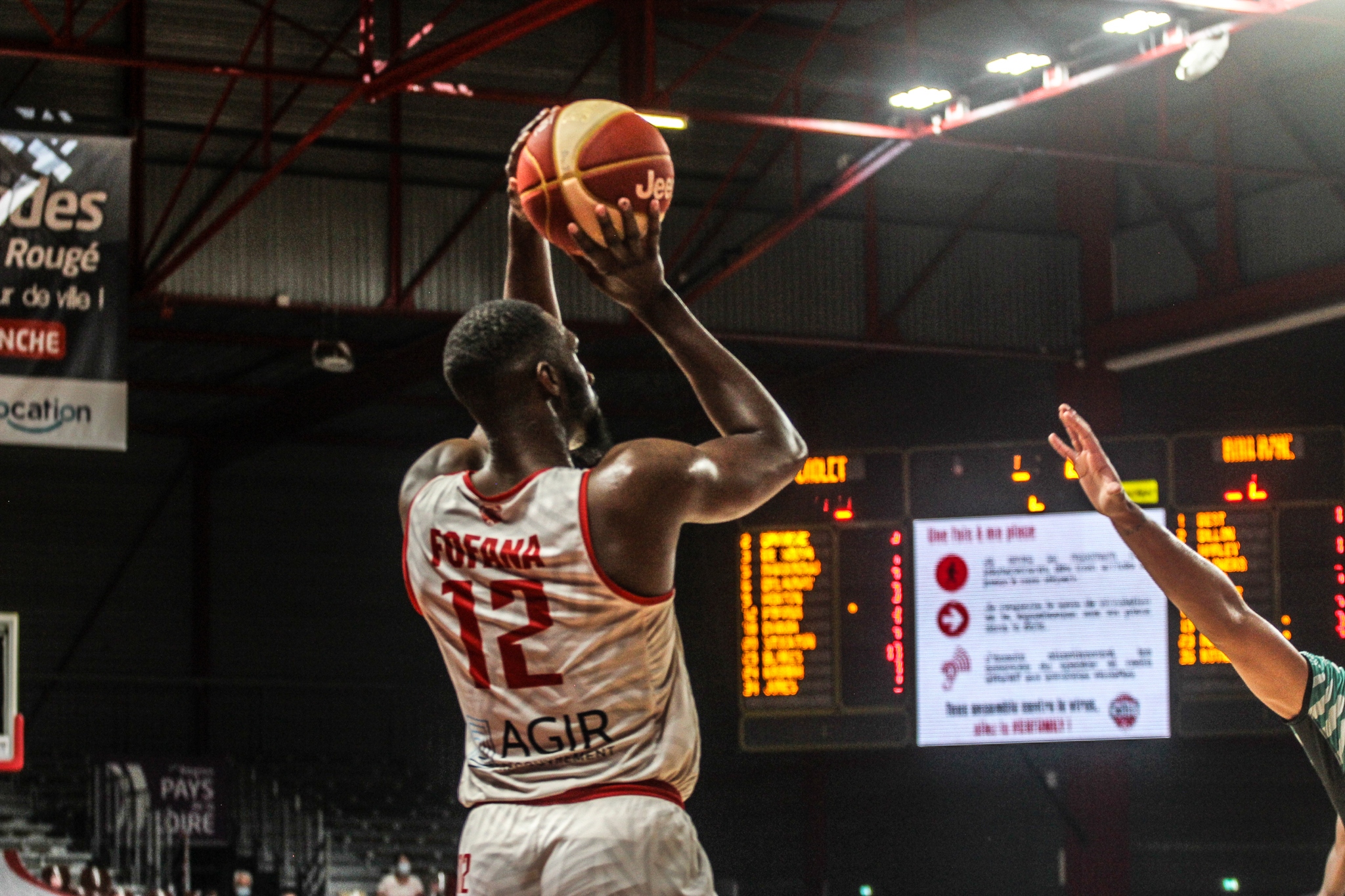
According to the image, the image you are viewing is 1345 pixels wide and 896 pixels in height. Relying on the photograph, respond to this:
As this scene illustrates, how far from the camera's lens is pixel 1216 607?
3598mm

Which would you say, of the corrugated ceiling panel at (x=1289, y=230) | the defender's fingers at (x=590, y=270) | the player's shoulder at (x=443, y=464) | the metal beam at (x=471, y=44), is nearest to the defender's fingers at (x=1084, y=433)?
the defender's fingers at (x=590, y=270)

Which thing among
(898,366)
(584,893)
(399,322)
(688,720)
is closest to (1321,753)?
(688,720)

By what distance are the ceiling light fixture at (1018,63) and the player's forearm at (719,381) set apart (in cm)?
979

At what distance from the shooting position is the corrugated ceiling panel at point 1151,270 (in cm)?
1845

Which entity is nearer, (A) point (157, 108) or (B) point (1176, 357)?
(A) point (157, 108)

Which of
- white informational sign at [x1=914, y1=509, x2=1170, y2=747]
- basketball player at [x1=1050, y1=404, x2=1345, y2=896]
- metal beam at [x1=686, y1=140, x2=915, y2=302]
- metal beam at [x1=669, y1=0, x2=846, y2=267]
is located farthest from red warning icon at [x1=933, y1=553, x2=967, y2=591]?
basketball player at [x1=1050, y1=404, x2=1345, y2=896]

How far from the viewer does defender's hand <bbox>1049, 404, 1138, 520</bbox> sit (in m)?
3.71

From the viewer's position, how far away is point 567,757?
355 cm

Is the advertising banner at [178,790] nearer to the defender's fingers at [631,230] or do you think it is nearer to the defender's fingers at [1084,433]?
the defender's fingers at [1084,433]

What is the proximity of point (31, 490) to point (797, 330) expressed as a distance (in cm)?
1127

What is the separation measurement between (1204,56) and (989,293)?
8074 mm

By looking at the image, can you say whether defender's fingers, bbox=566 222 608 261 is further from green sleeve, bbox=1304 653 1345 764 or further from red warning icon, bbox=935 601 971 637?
red warning icon, bbox=935 601 971 637

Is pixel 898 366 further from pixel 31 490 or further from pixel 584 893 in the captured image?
pixel 584 893

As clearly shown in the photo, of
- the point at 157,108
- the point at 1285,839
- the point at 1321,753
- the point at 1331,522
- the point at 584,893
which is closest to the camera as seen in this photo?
the point at 584,893
